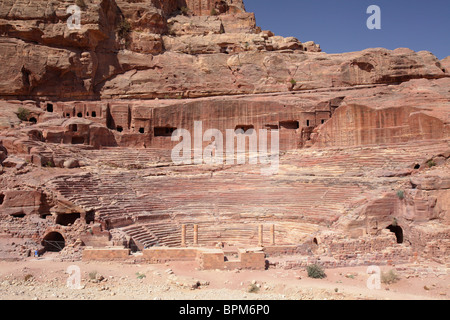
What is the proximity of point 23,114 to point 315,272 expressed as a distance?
22.3m

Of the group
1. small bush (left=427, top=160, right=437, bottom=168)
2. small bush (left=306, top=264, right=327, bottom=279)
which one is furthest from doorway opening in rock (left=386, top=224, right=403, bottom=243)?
small bush (left=306, top=264, right=327, bottom=279)

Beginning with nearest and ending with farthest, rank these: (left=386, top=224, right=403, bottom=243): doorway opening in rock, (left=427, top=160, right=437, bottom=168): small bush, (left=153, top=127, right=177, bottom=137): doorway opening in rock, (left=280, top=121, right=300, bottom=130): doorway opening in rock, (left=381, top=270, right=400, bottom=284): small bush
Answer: (left=381, top=270, right=400, bottom=284): small bush → (left=386, top=224, right=403, bottom=243): doorway opening in rock → (left=427, top=160, right=437, bottom=168): small bush → (left=280, top=121, right=300, bottom=130): doorway opening in rock → (left=153, top=127, right=177, bottom=137): doorway opening in rock

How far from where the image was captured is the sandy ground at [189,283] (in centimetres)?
980

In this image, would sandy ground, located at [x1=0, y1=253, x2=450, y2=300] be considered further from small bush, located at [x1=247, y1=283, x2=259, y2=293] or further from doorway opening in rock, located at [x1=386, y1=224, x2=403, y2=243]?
doorway opening in rock, located at [x1=386, y1=224, x2=403, y2=243]

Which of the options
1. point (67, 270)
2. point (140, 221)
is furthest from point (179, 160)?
point (67, 270)

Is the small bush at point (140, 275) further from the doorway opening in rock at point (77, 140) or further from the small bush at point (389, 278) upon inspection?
the doorway opening in rock at point (77, 140)

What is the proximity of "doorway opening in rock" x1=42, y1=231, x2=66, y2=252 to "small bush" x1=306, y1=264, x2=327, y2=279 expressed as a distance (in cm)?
986

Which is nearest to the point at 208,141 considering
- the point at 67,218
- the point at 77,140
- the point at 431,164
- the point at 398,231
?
the point at 77,140

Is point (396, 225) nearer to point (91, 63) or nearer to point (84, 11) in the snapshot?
point (91, 63)

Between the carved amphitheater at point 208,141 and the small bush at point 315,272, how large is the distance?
0.56 meters

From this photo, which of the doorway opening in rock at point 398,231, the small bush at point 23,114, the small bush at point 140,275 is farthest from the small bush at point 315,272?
the small bush at point 23,114

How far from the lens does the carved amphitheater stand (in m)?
14.4

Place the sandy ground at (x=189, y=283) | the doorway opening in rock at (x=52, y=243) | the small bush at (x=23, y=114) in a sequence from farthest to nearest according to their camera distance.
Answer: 1. the small bush at (x=23, y=114)
2. the doorway opening in rock at (x=52, y=243)
3. the sandy ground at (x=189, y=283)

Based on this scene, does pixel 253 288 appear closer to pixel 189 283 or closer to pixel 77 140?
pixel 189 283
